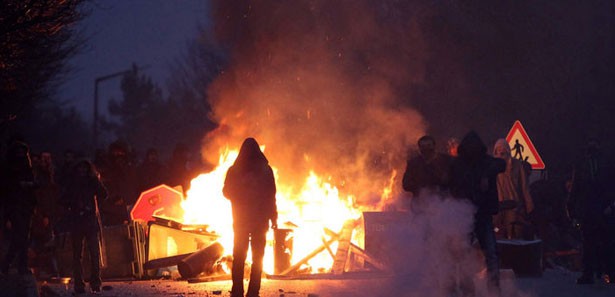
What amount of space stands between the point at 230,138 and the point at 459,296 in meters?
15.5

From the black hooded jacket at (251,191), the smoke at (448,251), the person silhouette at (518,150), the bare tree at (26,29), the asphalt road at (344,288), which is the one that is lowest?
the asphalt road at (344,288)

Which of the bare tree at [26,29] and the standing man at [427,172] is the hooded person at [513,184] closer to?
the standing man at [427,172]

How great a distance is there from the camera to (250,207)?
12000mm

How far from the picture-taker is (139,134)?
91.9 meters

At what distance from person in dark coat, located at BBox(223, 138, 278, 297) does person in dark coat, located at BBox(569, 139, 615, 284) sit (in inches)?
171

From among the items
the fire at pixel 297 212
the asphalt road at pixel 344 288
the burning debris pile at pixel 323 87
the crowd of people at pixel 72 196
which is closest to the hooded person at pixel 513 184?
the asphalt road at pixel 344 288

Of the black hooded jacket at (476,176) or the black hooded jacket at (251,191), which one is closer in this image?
the black hooded jacket at (476,176)

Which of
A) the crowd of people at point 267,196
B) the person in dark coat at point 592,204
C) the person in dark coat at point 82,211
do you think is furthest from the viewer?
the person in dark coat at point 592,204

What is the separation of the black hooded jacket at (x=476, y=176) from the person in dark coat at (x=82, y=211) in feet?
14.5

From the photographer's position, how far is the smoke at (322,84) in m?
27.6

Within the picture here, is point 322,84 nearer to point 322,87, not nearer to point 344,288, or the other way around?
point 322,87

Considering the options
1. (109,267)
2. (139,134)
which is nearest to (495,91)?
(109,267)

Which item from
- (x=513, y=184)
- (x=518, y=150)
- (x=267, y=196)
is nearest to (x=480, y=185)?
(x=267, y=196)

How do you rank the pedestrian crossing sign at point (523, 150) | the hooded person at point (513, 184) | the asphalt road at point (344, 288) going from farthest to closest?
the pedestrian crossing sign at point (523, 150) → the hooded person at point (513, 184) → the asphalt road at point (344, 288)
